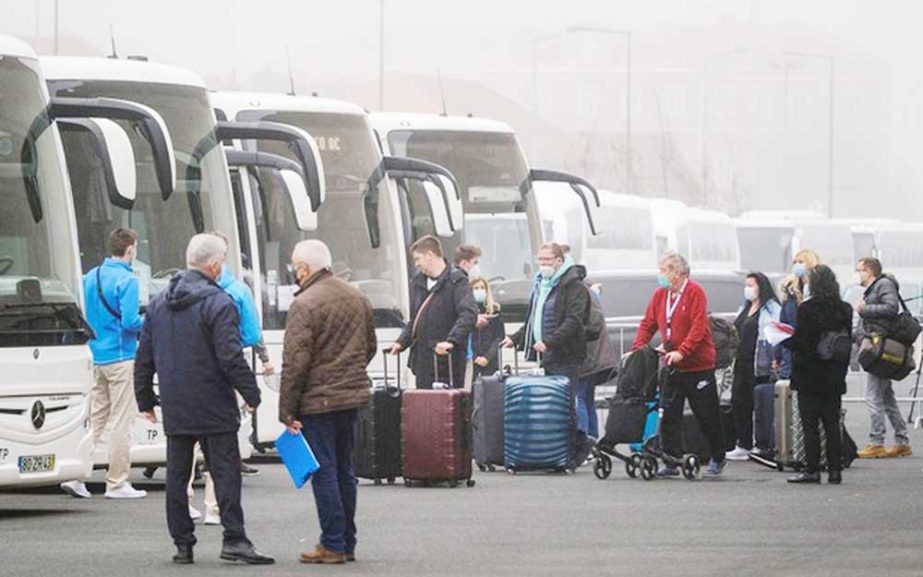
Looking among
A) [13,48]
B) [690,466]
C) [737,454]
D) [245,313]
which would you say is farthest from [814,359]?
[13,48]

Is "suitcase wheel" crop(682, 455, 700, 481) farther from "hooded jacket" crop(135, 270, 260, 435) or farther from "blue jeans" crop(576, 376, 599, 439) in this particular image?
"hooded jacket" crop(135, 270, 260, 435)

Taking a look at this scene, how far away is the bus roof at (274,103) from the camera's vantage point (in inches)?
962

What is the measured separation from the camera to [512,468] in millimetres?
21547

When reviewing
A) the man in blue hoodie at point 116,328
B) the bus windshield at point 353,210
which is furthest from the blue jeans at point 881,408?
the man in blue hoodie at point 116,328

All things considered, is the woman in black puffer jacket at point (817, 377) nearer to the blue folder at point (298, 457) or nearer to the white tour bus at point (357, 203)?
the white tour bus at point (357, 203)

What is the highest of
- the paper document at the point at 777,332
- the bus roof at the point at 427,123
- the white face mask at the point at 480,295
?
the bus roof at the point at 427,123

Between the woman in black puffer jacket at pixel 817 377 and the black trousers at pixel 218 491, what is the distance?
7007mm

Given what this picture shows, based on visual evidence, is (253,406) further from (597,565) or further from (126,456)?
(126,456)

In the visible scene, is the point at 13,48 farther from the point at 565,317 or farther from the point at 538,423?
the point at 565,317

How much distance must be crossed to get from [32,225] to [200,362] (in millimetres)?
3800

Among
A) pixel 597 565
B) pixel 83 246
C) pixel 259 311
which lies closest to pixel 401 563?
pixel 597 565

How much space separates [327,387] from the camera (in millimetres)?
13820

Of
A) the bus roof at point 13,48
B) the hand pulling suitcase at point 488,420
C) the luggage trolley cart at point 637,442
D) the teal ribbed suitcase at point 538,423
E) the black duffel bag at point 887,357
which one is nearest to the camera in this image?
the bus roof at point 13,48

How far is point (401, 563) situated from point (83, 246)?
6382mm
